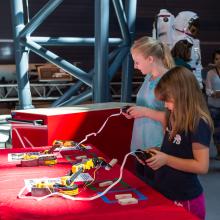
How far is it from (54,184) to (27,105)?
3328mm

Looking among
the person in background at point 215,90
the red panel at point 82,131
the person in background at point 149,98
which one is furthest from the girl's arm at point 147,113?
the person in background at point 215,90

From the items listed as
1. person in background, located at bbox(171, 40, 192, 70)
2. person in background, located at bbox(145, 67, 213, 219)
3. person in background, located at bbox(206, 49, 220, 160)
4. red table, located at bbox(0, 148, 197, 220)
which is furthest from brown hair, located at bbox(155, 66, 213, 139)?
person in background, located at bbox(206, 49, 220, 160)

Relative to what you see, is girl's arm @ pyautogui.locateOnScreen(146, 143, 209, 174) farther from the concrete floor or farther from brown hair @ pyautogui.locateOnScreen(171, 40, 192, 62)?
brown hair @ pyautogui.locateOnScreen(171, 40, 192, 62)

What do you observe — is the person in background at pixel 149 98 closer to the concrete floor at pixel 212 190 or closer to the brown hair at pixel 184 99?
the brown hair at pixel 184 99

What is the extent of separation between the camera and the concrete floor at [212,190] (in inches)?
129

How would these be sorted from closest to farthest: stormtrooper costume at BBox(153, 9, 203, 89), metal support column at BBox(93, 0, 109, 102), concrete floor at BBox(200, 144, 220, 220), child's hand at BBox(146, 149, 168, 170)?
child's hand at BBox(146, 149, 168, 170)
concrete floor at BBox(200, 144, 220, 220)
metal support column at BBox(93, 0, 109, 102)
stormtrooper costume at BBox(153, 9, 203, 89)

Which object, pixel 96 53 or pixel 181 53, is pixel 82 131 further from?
pixel 181 53

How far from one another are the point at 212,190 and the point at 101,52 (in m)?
1.61

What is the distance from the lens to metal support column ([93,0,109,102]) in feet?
12.0

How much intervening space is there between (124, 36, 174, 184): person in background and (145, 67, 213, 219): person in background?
429mm

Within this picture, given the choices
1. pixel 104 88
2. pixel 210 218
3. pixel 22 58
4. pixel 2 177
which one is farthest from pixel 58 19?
pixel 2 177

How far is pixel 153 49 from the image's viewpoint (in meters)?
2.29

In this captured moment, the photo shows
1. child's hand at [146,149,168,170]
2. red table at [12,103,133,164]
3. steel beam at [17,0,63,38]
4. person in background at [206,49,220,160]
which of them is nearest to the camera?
child's hand at [146,149,168,170]

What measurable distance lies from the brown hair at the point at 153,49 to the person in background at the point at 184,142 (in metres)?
0.53
